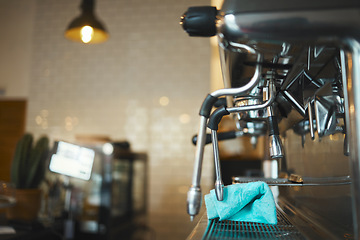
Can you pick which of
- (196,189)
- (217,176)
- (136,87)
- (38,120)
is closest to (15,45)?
(38,120)

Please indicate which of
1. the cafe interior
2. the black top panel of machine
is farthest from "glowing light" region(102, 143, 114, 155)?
the black top panel of machine

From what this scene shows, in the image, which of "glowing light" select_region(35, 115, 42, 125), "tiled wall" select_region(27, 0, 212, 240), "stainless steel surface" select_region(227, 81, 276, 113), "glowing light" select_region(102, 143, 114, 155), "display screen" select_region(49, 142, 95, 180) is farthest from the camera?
"glowing light" select_region(35, 115, 42, 125)

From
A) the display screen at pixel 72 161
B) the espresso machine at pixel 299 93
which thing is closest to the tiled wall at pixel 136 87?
the display screen at pixel 72 161

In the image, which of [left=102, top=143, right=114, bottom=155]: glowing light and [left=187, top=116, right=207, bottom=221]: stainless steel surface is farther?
[left=102, top=143, right=114, bottom=155]: glowing light

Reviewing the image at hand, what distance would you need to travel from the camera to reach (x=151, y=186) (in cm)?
300

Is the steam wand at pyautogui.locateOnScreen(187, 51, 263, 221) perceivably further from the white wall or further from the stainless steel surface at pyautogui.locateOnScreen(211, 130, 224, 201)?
the white wall

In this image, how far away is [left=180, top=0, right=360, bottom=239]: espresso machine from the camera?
16.6 inches

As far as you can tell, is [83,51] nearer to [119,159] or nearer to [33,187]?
[119,159]

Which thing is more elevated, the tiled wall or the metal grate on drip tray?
the tiled wall

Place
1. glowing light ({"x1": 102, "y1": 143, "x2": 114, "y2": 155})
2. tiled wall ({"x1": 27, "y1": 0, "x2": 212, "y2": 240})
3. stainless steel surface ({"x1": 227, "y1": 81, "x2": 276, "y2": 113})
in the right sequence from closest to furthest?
stainless steel surface ({"x1": 227, "y1": 81, "x2": 276, "y2": 113}) → glowing light ({"x1": 102, "y1": 143, "x2": 114, "y2": 155}) → tiled wall ({"x1": 27, "y1": 0, "x2": 212, "y2": 240})

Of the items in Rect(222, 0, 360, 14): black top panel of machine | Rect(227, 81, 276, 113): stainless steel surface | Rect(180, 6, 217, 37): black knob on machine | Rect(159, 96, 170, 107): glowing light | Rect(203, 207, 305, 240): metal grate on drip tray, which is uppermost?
Rect(159, 96, 170, 107): glowing light

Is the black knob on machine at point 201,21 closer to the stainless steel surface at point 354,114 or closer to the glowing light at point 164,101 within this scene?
the stainless steel surface at point 354,114

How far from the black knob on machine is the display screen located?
138 centimetres

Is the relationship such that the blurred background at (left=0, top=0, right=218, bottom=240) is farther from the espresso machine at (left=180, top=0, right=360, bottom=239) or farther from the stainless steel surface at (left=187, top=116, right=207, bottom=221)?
the stainless steel surface at (left=187, top=116, right=207, bottom=221)
